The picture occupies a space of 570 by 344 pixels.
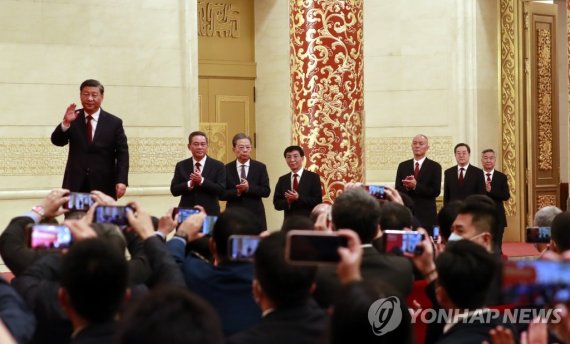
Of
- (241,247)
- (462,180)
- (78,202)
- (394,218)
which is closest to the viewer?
(241,247)

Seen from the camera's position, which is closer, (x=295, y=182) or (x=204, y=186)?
(x=204, y=186)

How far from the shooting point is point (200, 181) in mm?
8992

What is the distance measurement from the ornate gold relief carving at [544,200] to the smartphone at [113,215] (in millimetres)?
11118

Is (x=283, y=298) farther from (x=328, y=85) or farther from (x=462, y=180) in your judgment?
(x=462, y=180)

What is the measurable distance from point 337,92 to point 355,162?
0.73 m

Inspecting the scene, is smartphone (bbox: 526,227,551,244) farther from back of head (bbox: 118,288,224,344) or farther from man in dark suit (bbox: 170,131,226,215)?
man in dark suit (bbox: 170,131,226,215)

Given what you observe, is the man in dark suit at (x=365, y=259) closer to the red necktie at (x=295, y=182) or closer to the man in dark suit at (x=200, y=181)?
the man in dark suit at (x=200, y=181)

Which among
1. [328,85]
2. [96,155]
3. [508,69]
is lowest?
[96,155]

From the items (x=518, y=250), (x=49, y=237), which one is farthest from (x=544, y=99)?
(x=49, y=237)

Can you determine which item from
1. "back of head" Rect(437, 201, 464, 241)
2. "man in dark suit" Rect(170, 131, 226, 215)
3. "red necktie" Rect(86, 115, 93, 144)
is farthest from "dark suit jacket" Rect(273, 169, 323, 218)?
"back of head" Rect(437, 201, 464, 241)

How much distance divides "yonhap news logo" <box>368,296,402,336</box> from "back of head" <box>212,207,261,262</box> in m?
1.26

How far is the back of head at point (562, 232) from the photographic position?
4.45 m

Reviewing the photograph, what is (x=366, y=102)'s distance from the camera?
45.4 feet

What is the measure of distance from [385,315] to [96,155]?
5411 mm
